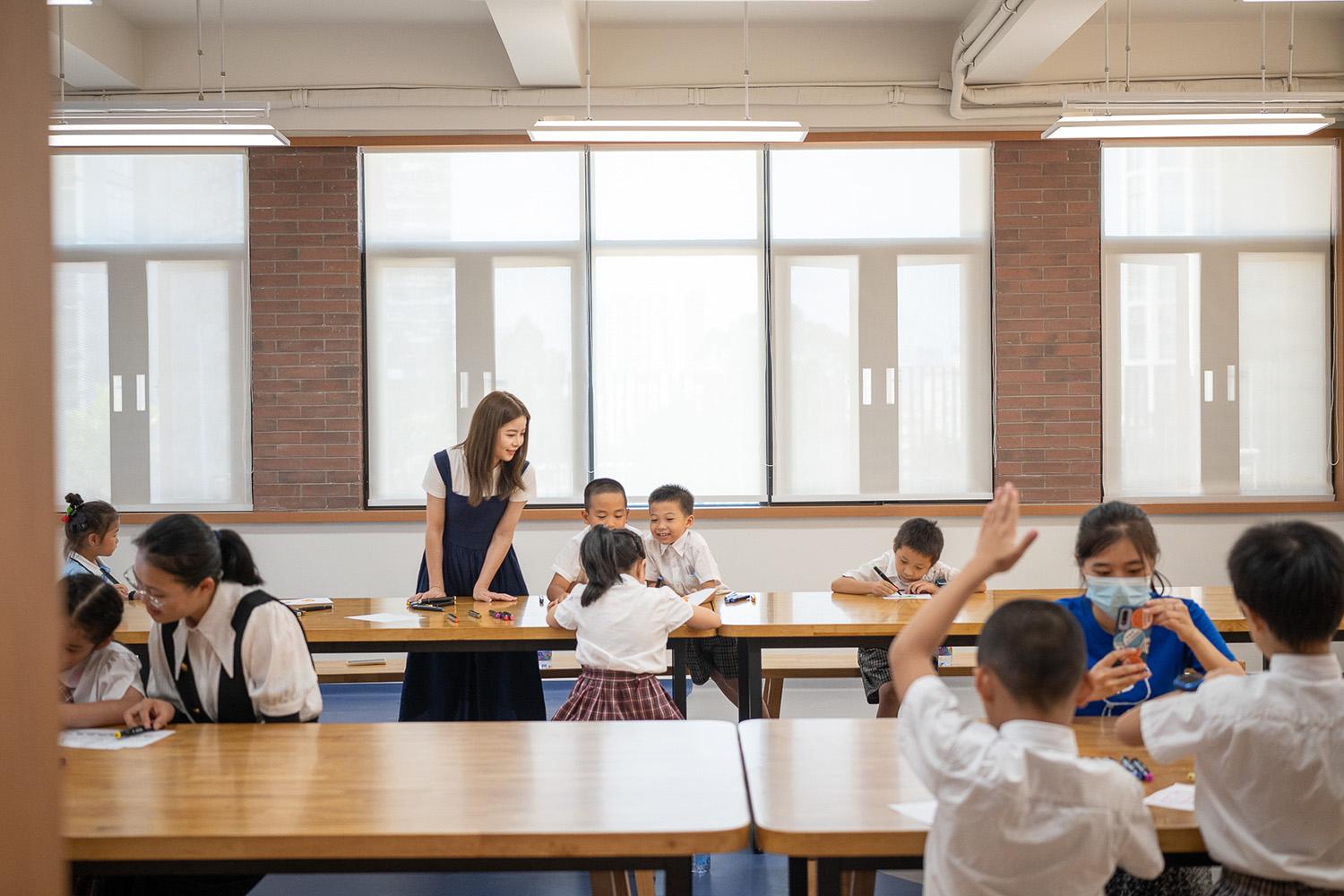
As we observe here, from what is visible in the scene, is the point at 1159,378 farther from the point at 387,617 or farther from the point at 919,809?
the point at 919,809

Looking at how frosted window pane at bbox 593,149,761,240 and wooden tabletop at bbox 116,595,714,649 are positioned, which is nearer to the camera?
wooden tabletop at bbox 116,595,714,649

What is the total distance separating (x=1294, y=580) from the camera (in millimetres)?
1554

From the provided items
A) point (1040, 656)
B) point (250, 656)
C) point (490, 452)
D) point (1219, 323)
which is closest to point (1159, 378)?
point (1219, 323)

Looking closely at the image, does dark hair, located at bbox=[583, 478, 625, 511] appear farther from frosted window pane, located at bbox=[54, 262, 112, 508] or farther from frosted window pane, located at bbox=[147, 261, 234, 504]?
frosted window pane, located at bbox=[54, 262, 112, 508]

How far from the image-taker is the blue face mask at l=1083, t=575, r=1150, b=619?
2301mm

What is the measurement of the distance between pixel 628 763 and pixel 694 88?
4775 millimetres

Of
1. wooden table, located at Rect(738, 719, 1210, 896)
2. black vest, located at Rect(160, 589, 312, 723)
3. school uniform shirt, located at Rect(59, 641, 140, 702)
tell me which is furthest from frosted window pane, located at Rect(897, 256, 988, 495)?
school uniform shirt, located at Rect(59, 641, 140, 702)

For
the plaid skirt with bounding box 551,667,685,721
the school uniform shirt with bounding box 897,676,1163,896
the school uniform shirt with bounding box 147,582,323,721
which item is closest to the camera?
the school uniform shirt with bounding box 897,676,1163,896

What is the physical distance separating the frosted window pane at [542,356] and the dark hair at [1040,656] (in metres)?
4.70

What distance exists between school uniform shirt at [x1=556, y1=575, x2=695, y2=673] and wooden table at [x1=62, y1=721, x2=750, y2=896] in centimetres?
79

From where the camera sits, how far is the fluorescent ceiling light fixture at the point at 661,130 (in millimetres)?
4047

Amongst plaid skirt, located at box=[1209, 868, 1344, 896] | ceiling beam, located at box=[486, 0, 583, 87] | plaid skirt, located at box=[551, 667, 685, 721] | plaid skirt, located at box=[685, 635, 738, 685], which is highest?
ceiling beam, located at box=[486, 0, 583, 87]

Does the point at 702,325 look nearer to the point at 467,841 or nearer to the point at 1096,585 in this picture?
the point at 1096,585

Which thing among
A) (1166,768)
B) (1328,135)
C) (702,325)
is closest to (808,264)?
(702,325)
